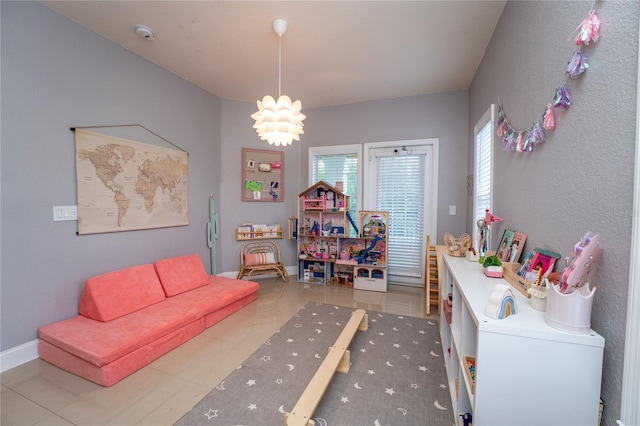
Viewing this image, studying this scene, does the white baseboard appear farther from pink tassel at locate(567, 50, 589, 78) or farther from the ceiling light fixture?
pink tassel at locate(567, 50, 589, 78)

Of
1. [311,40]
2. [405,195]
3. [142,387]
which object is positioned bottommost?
[142,387]

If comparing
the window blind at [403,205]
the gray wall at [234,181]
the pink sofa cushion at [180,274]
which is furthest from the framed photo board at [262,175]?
the window blind at [403,205]

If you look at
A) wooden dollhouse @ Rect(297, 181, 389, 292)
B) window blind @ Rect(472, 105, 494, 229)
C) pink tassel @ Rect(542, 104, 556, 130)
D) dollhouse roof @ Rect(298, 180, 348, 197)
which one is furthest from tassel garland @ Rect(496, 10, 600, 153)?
dollhouse roof @ Rect(298, 180, 348, 197)

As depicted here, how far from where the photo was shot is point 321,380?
59.1 inches

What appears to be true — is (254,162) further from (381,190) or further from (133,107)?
(381,190)

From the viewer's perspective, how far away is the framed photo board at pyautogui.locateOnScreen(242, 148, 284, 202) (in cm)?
408

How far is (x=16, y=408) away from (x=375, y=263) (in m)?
3.48

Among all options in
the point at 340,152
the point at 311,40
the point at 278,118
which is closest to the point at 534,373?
the point at 278,118

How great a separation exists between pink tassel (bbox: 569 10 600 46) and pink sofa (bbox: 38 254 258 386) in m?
3.04

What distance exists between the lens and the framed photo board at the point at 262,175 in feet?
13.4

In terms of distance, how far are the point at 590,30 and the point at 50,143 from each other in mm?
3480

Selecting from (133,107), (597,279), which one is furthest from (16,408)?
(597,279)

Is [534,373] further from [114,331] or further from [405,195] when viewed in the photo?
[405,195]

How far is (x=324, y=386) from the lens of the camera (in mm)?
1454
